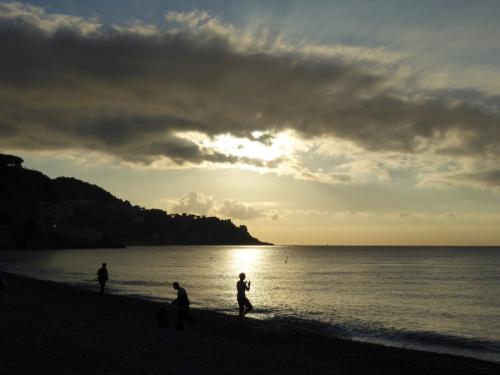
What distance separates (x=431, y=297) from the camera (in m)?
55.3

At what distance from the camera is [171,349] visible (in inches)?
652

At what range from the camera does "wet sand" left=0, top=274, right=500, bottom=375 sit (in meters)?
13.5

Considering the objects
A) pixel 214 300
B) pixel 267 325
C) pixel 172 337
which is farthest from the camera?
pixel 214 300

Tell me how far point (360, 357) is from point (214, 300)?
1109 inches

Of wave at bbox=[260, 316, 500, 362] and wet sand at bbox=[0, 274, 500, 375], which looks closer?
wet sand at bbox=[0, 274, 500, 375]

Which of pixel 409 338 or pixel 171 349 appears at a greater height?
pixel 171 349

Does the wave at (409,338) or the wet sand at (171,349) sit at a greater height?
the wet sand at (171,349)

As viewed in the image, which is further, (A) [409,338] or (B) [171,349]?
(A) [409,338]

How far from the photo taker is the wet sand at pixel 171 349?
13.5 meters

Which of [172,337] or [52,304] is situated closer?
[172,337]

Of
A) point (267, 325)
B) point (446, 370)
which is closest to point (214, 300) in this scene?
point (267, 325)

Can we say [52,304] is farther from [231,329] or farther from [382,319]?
[382,319]

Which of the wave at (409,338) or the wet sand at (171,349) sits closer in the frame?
the wet sand at (171,349)

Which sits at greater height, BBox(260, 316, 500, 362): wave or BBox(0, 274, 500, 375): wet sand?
BBox(0, 274, 500, 375): wet sand
